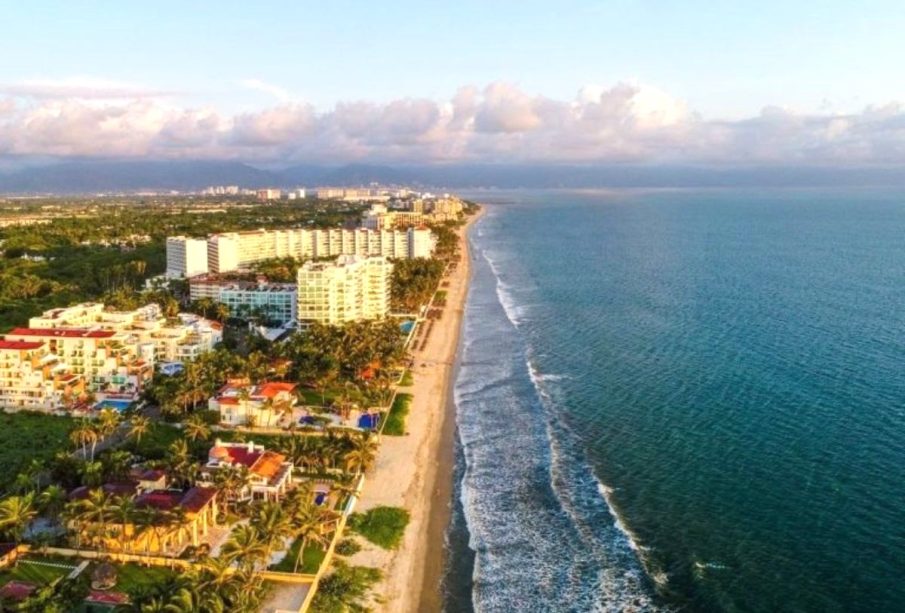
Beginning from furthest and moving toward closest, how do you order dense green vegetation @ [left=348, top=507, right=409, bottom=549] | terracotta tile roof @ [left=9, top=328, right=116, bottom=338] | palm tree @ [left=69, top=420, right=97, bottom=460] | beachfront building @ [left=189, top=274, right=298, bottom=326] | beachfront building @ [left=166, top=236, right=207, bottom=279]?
1. beachfront building @ [left=166, top=236, right=207, bottom=279]
2. beachfront building @ [left=189, top=274, right=298, bottom=326]
3. terracotta tile roof @ [left=9, top=328, right=116, bottom=338]
4. palm tree @ [left=69, top=420, right=97, bottom=460]
5. dense green vegetation @ [left=348, top=507, right=409, bottom=549]

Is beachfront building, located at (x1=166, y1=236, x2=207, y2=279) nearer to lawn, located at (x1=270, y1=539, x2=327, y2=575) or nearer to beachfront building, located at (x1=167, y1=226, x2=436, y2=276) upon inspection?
beachfront building, located at (x1=167, y1=226, x2=436, y2=276)

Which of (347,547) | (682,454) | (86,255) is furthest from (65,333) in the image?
(86,255)

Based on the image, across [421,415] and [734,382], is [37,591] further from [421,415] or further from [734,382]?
[734,382]

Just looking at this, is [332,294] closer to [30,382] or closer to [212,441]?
[30,382]

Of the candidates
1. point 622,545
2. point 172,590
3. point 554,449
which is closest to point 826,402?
point 554,449

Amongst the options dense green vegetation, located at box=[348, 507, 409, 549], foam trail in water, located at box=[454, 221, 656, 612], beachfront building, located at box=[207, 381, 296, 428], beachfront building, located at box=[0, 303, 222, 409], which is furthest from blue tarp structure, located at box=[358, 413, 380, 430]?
beachfront building, located at box=[0, 303, 222, 409]

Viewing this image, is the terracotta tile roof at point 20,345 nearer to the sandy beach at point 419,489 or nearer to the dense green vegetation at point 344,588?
the sandy beach at point 419,489
